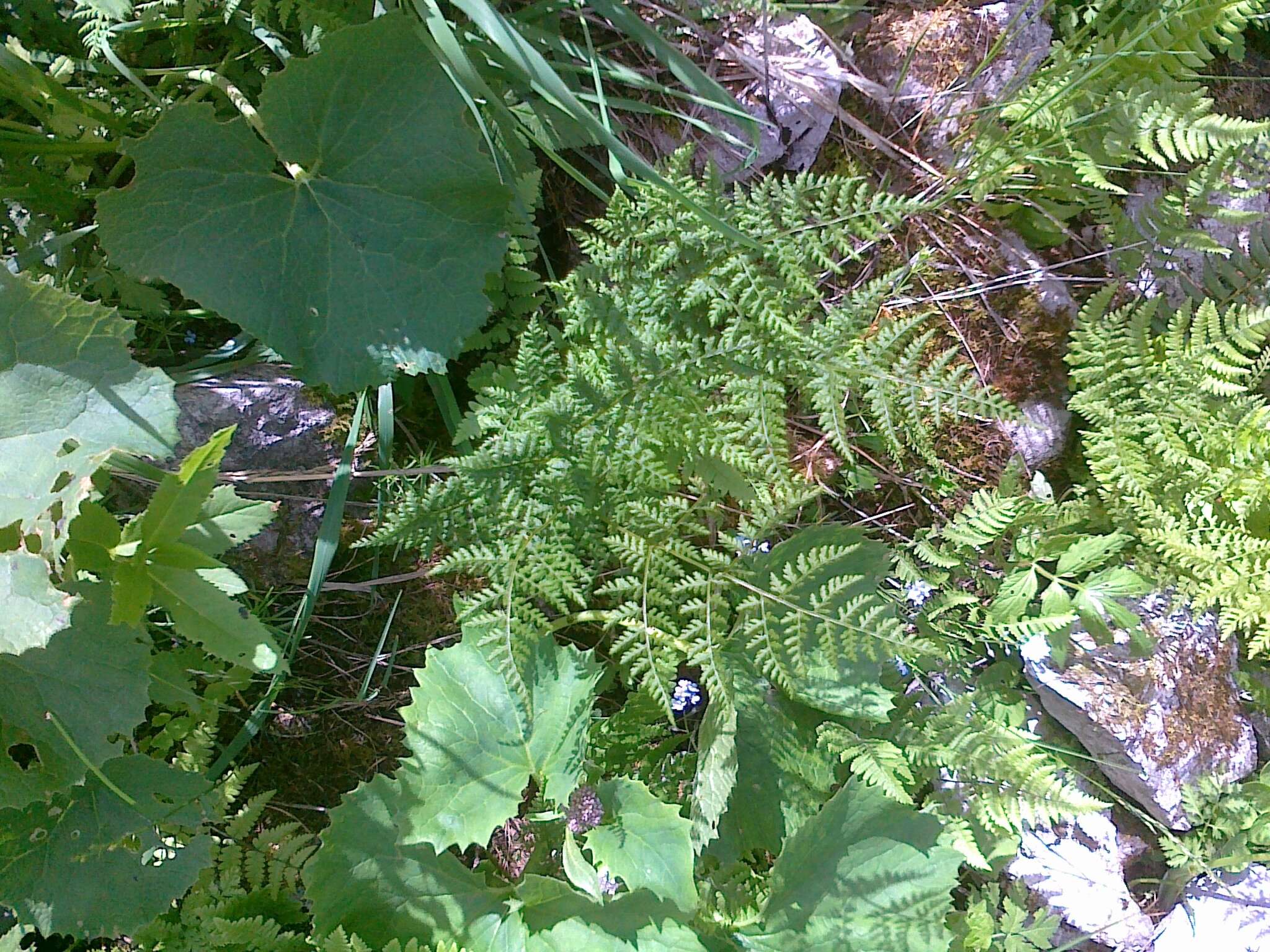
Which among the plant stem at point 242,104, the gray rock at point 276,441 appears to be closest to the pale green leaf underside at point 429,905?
the gray rock at point 276,441

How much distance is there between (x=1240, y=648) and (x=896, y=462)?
1354 mm

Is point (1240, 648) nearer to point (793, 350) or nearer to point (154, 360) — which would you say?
point (793, 350)

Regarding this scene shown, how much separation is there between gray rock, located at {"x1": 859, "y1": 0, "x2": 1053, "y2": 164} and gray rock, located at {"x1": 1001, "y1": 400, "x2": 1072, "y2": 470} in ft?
2.83

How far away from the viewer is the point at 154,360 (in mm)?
2660

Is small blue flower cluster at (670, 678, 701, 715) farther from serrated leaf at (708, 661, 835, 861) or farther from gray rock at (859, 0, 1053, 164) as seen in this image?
gray rock at (859, 0, 1053, 164)

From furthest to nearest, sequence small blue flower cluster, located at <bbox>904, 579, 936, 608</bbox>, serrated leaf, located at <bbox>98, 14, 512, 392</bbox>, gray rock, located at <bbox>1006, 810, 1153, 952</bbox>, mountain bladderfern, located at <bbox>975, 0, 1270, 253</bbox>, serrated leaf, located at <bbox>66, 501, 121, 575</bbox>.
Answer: gray rock, located at <bbox>1006, 810, 1153, 952</bbox>
small blue flower cluster, located at <bbox>904, 579, 936, 608</bbox>
mountain bladderfern, located at <bbox>975, 0, 1270, 253</bbox>
serrated leaf, located at <bbox>98, 14, 512, 392</bbox>
serrated leaf, located at <bbox>66, 501, 121, 575</bbox>

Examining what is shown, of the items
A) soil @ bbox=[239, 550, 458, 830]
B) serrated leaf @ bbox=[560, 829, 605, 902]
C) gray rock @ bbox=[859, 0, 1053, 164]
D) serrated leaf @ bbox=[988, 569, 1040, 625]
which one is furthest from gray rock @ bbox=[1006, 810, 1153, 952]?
gray rock @ bbox=[859, 0, 1053, 164]

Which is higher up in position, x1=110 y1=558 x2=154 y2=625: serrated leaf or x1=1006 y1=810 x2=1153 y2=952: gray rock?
x1=110 y1=558 x2=154 y2=625: serrated leaf

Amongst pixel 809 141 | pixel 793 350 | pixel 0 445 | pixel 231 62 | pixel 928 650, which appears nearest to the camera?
pixel 0 445

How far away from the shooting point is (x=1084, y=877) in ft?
9.59

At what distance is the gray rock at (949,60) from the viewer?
2.81 meters

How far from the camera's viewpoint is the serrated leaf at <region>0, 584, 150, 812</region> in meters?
1.92

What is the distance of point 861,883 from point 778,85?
2386mm

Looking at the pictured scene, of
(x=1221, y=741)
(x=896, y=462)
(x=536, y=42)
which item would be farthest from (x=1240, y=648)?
(x=536, y=42)
